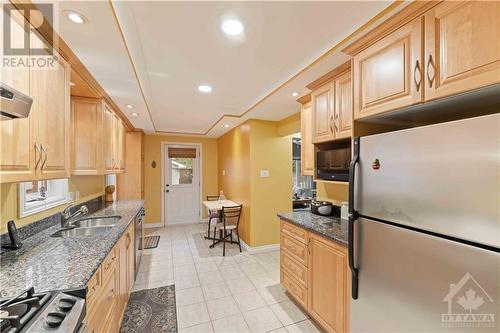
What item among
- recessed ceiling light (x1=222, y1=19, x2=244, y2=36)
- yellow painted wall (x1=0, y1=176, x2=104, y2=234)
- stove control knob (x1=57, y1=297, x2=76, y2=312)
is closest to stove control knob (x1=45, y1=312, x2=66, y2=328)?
stove control knob (x1=57, y1=297, x2=76, y2=312)

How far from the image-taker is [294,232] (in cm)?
229

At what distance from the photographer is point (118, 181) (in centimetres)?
480

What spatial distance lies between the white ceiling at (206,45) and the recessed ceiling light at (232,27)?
4 cm

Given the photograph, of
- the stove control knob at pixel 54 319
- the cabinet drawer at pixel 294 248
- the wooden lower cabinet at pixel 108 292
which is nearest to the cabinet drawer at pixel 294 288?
the cabinet drawer at pixel 294 248

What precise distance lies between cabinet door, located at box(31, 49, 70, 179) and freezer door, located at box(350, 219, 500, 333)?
2142 mm

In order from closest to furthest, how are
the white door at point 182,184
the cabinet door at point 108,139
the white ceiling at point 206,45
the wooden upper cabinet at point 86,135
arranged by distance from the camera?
the white ceiling at point 206,45 < the wooden upper cabinet at point 86,135 < the cabinet door at point 108,139 < the white door at point 182,184

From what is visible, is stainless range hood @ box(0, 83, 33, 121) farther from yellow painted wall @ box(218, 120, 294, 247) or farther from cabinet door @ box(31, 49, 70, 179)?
yellow painted wall @ box(218, 120, 294, 247)

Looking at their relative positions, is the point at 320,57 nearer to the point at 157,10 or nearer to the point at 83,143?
the point at 157,10

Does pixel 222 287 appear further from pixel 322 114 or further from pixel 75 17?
pixel 75 17

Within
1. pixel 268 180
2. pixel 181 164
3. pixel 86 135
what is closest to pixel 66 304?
pixel 86 135

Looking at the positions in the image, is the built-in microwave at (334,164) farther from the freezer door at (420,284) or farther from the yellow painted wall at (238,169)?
the yellow painted wall at (238,169)

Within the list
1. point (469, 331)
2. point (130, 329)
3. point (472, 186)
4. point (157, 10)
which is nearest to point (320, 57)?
point (157, 10)

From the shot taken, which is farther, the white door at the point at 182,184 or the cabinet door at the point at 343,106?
the white door at the point at 182,184

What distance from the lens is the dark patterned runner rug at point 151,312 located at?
2041 millimetres
